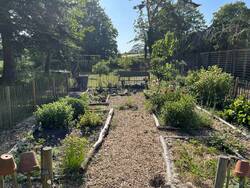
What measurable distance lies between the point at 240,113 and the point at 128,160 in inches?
176

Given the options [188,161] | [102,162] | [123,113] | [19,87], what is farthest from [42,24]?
[188,161]

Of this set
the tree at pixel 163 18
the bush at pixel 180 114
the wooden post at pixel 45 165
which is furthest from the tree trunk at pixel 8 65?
the tree at pixel 163 18

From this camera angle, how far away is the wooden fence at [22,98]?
22.7ft

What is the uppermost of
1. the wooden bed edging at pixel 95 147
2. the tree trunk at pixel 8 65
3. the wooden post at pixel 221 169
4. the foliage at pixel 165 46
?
the foliage at pixel 165 46

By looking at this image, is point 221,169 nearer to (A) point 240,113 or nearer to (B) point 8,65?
(A) point 240,113

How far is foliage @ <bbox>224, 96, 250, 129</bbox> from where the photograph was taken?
285 inches

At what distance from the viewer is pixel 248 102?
24.7 ft

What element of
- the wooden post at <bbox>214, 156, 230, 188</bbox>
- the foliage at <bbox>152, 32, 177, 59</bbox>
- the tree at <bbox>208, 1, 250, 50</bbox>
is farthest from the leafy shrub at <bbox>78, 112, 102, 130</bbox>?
the tree at <bbox>208, 1, 250, 50</bbox>

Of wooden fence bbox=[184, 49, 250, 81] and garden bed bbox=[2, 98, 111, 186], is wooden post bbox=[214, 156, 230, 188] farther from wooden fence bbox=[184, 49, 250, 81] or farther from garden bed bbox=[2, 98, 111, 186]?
wooden fence bbox=[184, 49, 250, 81]

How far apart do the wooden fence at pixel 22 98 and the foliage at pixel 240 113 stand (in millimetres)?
6462

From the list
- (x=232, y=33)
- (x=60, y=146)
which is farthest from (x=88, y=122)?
(x=232, y=33)

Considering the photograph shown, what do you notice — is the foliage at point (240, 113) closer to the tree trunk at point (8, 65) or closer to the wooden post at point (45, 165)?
the wooden post at point (45, 165)

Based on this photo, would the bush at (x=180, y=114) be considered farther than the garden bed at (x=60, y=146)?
Yes

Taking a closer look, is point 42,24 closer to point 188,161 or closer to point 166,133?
point 166,133
